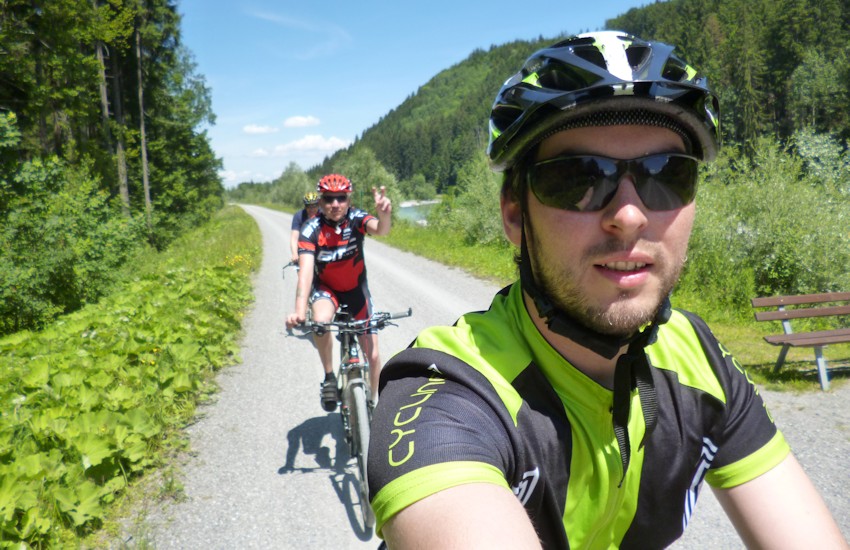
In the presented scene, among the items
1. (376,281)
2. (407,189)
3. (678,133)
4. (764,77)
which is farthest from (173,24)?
(407,189)

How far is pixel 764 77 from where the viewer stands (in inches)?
1953

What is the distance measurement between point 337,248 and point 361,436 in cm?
182

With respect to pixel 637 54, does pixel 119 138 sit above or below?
above

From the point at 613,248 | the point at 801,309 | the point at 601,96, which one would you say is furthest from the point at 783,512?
the point at 801,309

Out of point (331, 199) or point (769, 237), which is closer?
point (331, 199)

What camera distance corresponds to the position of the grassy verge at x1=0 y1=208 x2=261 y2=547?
307 cm

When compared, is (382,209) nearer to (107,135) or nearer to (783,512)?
(783,512)

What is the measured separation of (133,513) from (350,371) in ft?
5.98

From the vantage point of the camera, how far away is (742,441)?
139 centimetres

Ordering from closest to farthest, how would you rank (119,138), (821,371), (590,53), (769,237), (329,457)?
(590,53) → (329,457) → (821,371) → (769,237) → (119,138)

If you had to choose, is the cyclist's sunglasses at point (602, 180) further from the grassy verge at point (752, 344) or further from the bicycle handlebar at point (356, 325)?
the grassy verge at point (752, 344)

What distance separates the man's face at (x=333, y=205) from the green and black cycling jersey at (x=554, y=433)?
329 centimetres

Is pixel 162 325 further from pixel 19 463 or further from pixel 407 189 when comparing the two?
pixel 407 189

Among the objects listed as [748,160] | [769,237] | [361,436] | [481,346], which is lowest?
[361,436]
